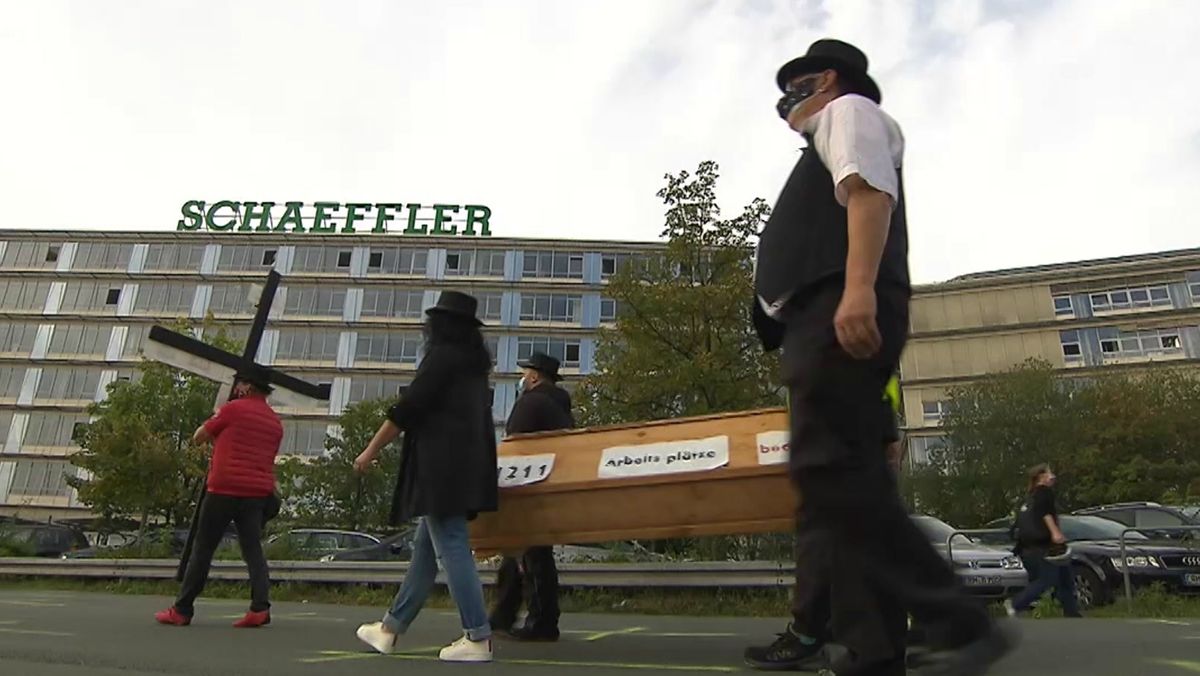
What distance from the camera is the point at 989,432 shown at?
46.6m

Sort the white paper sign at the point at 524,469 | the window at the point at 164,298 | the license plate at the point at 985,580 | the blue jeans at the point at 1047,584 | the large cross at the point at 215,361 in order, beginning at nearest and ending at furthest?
the white paper sign at the point at 524,469
the large cross at the point at 215,361
the blue jeans at the point at 1047,584
the license plate at the point at 985,580
the window at the point at 164,298

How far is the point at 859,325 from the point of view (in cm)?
206

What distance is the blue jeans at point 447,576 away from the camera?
427 centimetres

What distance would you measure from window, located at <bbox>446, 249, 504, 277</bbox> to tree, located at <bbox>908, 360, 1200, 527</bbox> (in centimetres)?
3711

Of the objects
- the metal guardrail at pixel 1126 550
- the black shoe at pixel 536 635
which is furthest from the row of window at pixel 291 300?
the black shoe at pixel 536 635

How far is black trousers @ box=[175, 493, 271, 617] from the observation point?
5953 millimetres

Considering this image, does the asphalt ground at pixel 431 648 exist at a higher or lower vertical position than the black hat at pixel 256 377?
lower

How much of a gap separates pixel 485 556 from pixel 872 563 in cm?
379

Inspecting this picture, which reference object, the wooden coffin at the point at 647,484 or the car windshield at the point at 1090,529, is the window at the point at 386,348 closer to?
the car windshield at the point at 1090,529

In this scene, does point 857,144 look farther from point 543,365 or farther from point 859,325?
point 543,365

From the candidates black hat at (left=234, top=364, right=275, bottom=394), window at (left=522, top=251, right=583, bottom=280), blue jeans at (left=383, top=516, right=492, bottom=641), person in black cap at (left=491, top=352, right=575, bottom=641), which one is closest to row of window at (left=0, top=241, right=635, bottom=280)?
window at (left=522, top=251, right=583, bottom=280)

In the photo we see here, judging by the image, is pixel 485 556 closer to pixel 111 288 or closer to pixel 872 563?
pixel 872 563

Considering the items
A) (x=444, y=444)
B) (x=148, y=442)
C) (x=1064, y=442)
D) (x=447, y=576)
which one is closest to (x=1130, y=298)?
(x=1064, y=442)

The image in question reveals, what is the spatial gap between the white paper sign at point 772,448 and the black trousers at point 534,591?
5.39ft
